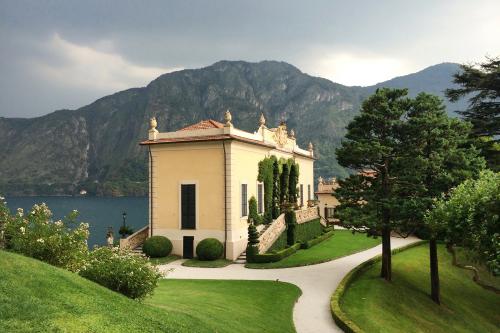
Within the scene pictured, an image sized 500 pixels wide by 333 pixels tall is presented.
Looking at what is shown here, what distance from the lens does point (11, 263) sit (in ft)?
34.8

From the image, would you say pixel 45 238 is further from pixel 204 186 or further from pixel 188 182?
pixel 188 182

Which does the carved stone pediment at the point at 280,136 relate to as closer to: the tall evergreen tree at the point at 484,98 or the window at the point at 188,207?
the window at the point at 188,207

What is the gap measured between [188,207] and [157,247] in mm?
3762

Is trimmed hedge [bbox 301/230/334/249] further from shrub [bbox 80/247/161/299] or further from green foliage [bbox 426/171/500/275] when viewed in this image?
shrub [bbox 80/247/161/299]

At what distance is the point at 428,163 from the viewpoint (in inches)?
995

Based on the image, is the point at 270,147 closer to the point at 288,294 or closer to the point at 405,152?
the point at 405,152

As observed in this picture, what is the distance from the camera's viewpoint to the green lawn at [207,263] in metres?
30.2

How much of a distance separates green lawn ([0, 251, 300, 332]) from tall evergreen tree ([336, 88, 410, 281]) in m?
10.9

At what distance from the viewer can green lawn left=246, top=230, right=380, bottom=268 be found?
31.1 m

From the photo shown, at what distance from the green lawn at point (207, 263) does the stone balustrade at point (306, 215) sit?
11376 millimetres

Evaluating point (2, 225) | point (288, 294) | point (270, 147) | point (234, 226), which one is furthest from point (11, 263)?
point (270, 147)

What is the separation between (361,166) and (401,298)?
8159 mm

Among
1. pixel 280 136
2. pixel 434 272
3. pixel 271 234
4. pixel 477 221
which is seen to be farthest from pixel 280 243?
pixel 477 221

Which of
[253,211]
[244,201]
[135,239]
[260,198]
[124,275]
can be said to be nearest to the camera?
[124,275]
